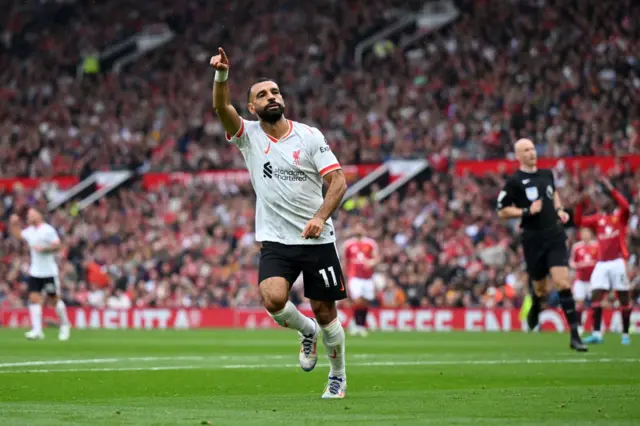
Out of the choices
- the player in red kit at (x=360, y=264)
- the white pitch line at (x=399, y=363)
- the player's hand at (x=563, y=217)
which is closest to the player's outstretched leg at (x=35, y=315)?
the player in red kit at (x=360, y=264)

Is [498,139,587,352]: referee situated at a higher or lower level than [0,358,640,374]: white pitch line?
higher

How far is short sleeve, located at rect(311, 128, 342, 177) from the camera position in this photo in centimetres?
960

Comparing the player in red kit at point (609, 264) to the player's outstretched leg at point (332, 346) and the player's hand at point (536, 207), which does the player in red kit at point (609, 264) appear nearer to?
the player's hand at point (536, 207)

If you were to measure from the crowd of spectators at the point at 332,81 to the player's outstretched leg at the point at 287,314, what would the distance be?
20232mm

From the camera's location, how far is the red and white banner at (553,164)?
2853cm

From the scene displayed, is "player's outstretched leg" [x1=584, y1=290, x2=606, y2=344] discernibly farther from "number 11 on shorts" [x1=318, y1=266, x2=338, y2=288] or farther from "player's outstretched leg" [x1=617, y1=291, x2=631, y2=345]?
"number 11 on shorts" [x1=318, y1=266, x2=338, y2=288]

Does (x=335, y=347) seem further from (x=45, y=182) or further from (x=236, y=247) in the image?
(x=45, y=182)

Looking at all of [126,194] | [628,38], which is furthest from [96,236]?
[628,38]

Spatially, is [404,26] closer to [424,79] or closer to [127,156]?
[424,79]

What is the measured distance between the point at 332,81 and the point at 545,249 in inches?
856

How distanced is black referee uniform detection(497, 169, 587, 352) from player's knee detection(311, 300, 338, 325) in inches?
256

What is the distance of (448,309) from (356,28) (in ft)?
43.8

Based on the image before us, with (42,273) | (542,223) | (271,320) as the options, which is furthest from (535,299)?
(271,320)

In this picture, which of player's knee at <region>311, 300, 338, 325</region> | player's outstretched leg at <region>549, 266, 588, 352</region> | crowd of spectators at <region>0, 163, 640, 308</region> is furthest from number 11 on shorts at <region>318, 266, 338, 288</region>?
crowd of spectators at <region>0, 163, 640, 308</region>
